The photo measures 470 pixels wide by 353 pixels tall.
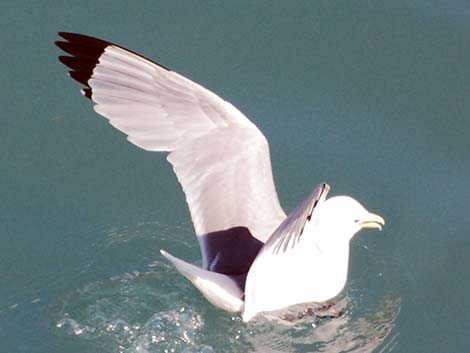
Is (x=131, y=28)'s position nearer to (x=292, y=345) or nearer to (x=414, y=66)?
(x=414, y=66)

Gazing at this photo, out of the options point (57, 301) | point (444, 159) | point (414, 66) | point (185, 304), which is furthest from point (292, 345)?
point (414, 66)

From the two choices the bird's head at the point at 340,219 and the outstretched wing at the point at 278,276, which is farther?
the bird's head at the point at 340,219

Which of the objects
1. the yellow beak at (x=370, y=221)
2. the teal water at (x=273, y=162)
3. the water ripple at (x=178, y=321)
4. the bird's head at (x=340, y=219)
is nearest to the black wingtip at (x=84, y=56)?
the teal water at (x=273, y=162)

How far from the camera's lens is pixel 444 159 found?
7191 mm

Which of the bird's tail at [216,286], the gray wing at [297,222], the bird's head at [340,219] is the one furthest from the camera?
the bird's head at [340,219]

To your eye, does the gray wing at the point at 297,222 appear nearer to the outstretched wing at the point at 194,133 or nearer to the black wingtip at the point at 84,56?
the outstretched wing at the point at 194,133

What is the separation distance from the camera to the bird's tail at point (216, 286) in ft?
18.3

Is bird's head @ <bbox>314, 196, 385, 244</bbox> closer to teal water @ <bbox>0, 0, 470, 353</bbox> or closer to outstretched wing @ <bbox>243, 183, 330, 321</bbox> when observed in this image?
outstretched wing @ <bbox>243, 183, 330, 321</bbox>

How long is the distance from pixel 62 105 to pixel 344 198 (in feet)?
5.98

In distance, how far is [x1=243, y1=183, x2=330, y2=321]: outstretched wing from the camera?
548 cm

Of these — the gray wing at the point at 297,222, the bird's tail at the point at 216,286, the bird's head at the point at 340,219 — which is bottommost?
the bird's tail at the point at 216,286

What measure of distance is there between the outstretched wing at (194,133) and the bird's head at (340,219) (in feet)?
0.67

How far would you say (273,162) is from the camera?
7023mm

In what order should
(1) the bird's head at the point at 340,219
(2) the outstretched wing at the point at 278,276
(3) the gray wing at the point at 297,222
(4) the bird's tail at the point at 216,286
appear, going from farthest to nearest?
(1) the bird's head at the point at 340,219 → (4) the bird's tail at the point at 216,286 → (2) the outstretched wing at the point at 278,276 → (3) the gray wing at the point at 297,222
